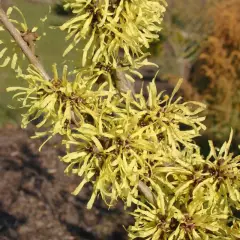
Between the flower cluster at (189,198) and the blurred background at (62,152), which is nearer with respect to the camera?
the flower cluster at (189,198)

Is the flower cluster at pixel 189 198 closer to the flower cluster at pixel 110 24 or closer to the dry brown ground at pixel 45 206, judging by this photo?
the flower cluster at pixel 110 24

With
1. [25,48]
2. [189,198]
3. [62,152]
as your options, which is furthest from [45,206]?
[25,48]

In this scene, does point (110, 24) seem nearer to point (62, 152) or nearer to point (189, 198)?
point (189, 198)

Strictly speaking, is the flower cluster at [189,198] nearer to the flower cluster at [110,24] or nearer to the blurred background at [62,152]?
the flower cluster at [110,24]

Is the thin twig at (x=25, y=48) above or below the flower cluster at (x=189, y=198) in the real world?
above

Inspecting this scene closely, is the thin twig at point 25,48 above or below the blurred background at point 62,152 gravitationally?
above

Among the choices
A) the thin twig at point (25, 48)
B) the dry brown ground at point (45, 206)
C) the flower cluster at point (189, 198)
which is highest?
the thin twig at point (25, 48)

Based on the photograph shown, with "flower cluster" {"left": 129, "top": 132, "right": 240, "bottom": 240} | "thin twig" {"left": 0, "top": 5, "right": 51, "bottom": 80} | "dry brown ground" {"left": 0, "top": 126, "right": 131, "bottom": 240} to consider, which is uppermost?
"thin twig" {"left": 0, "top": 5, "right": 51, "bottom": 80}

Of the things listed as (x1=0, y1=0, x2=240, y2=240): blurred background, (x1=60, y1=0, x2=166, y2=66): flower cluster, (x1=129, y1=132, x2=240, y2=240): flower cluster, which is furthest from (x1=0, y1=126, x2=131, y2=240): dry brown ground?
(x1=60, y1=0, x2=166, y2=66): flower cluster

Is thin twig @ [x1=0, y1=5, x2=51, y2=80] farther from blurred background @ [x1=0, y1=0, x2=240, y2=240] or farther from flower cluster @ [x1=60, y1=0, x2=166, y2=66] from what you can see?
blurred background @ [x1=0, y1=0, x2=240, y2=240]

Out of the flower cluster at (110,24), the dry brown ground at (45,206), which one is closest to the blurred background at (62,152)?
the dry brown ground at (45,206)

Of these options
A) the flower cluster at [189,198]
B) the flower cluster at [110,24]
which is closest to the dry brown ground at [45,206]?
the flower cluster at [189,198]
